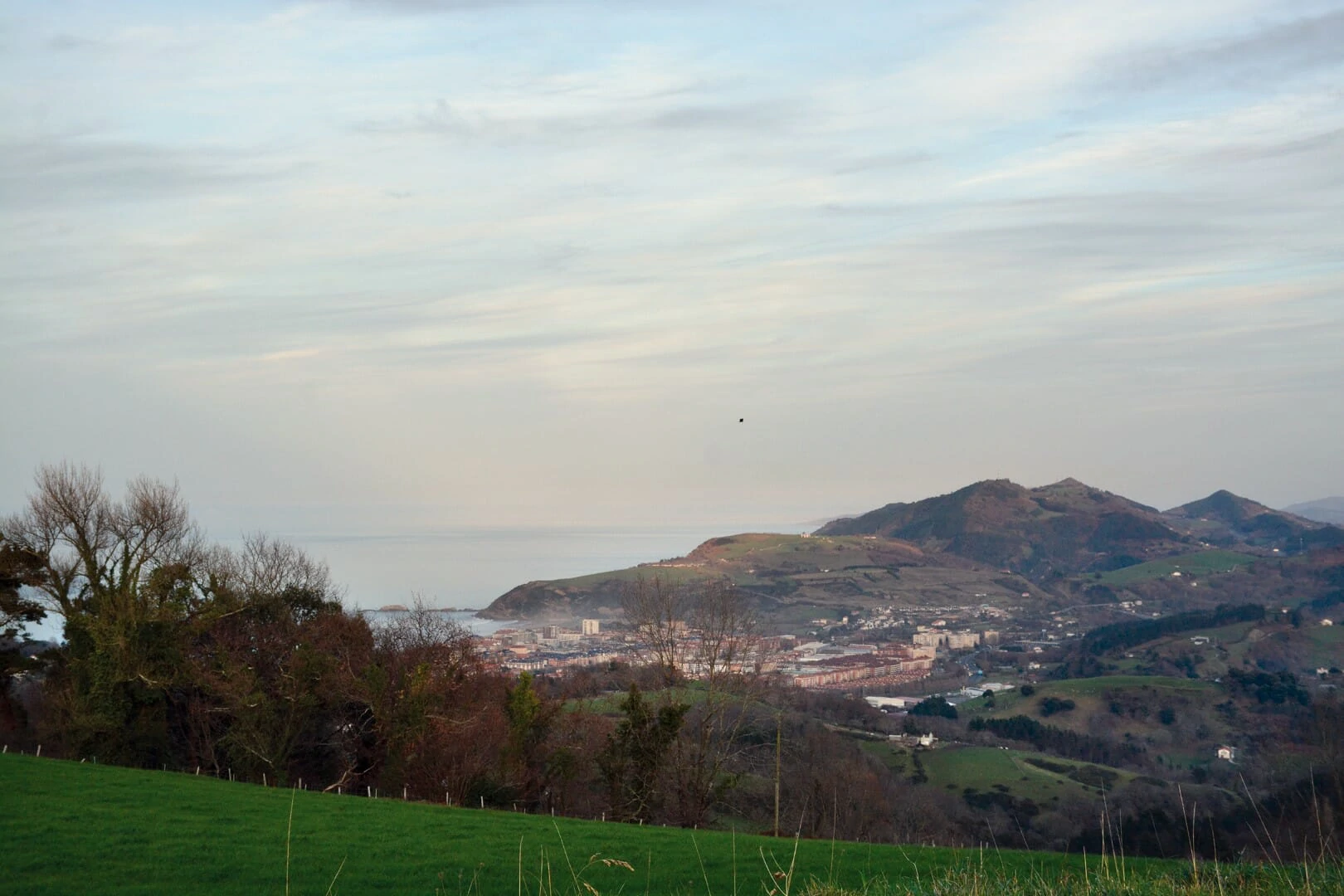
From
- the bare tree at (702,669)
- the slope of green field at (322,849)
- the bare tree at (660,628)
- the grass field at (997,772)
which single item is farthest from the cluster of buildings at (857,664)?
the slope of green field at (322,849)

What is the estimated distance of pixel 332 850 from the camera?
1945cm

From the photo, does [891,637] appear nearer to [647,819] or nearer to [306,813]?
[647,819]

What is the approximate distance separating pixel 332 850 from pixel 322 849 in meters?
0.21

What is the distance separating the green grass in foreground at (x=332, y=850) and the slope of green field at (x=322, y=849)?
0.05 m

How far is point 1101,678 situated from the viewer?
5133 inches

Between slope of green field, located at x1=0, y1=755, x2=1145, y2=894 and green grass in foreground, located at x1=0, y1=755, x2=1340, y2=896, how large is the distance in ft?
0.17

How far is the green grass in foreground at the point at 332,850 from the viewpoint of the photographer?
52.6 ft

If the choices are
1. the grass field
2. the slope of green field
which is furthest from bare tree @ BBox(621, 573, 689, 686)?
the grass field

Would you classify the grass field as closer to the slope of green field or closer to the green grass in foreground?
the slope of green field

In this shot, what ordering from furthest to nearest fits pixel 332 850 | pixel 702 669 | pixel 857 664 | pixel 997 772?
pixel 857 664 → pixel 997 772 → pixel 702 669 → pixel 332 850

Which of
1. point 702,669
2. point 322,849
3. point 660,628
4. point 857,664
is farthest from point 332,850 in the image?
point 857,664

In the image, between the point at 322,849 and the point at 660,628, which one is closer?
the point at 322,849

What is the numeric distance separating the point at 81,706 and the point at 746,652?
25260 millimetres

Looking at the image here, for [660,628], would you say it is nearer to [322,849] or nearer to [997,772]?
[322,849]
